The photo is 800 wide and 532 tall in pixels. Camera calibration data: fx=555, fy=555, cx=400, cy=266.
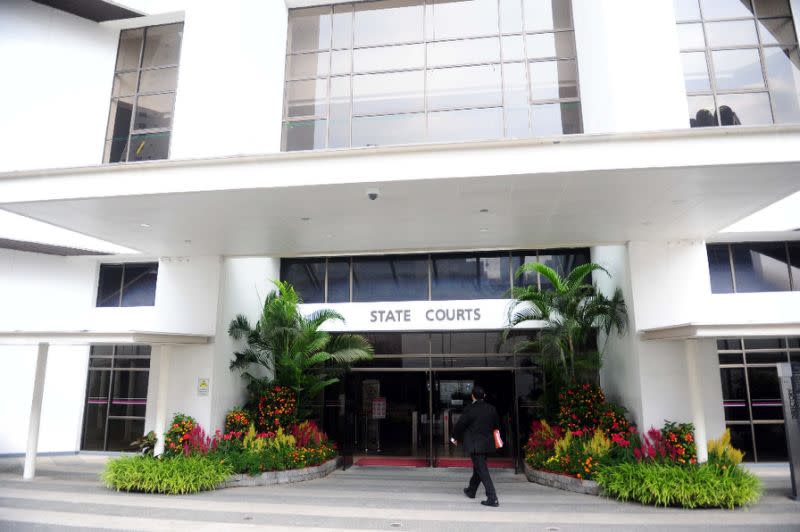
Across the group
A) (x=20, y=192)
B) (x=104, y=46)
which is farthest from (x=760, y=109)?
(x=104, y=46)

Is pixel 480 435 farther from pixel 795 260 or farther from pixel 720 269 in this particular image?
pixel 795 260

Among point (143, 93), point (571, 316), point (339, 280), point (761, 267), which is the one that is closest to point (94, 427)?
point (339, 280)

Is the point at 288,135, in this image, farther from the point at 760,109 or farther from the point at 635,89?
the point at 760,109

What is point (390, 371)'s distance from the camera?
42.2ft

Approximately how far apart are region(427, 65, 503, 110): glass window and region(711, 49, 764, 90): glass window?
5233mm

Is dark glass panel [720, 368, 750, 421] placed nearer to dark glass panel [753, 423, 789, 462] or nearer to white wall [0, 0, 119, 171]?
dark glass panel [753, 423, 789, 462]

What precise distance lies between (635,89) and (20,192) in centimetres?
1146

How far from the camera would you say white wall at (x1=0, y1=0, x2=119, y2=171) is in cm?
1346

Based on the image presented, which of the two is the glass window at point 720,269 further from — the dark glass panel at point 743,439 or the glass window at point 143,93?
the glass window at point 143,93

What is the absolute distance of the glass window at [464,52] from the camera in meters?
14.2

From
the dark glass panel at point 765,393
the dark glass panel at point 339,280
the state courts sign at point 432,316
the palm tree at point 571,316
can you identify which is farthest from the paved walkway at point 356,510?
the dark glass panel at point 339,280

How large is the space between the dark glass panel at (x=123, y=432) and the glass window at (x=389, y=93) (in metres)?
9.28

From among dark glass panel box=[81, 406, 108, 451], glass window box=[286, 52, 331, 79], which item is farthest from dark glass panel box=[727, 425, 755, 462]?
dark glass panel box=[81, 406, 108, 451]

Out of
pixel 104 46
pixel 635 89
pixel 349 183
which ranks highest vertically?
pixel 104 46
